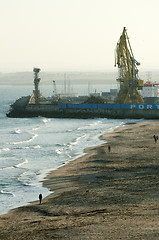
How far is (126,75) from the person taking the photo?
123m

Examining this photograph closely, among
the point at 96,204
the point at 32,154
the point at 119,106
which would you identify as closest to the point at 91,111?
the point at 119,106

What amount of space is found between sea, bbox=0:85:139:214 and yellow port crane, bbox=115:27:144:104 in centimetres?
3870

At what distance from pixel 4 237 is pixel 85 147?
3646cm

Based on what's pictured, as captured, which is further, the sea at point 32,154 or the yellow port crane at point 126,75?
the yellow port crane at point 126,75

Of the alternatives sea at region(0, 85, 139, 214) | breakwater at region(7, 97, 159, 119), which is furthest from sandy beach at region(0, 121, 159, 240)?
breakwater at region(7, 97, 159, 119)

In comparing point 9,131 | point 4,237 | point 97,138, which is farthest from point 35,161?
point 9,131

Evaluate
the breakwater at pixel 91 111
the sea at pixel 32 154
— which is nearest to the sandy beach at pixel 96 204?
the sea at pixel 32 154

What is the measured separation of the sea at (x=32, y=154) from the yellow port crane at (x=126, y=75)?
3870 centimetres

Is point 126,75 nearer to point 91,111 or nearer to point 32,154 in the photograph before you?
point 91,111

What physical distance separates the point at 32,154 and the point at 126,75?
73634mm

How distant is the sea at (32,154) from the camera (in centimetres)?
3594

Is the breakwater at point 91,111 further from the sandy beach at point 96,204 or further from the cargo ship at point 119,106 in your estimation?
the sandy beach at point 96,204

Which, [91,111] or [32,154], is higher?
[91,111]

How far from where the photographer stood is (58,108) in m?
121
